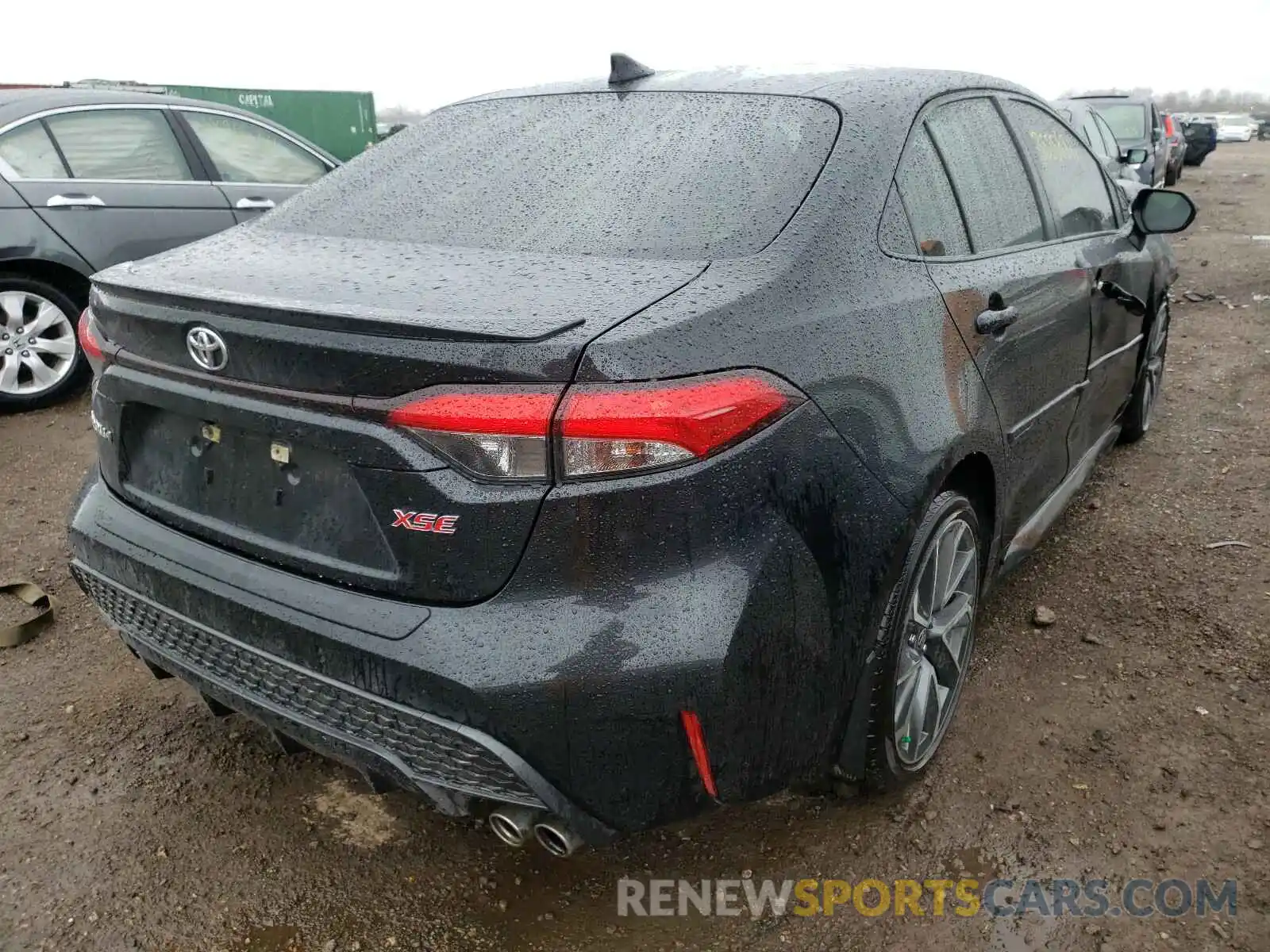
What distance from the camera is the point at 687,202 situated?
2.11 meters

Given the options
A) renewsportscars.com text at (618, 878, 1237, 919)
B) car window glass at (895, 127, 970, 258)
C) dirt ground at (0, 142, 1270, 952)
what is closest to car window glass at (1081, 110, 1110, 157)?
dirt ground at (0, 142, 1270, 952)

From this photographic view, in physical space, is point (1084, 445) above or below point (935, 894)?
above

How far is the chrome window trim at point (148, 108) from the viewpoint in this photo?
5281 millimetres

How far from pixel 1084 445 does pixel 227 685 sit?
2.81 m

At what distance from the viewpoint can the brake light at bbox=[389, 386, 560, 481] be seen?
161cm

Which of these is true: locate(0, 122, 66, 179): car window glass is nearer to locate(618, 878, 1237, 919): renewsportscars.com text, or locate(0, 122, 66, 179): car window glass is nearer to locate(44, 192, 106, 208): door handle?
locate(44, 192, 106, 208): door handle

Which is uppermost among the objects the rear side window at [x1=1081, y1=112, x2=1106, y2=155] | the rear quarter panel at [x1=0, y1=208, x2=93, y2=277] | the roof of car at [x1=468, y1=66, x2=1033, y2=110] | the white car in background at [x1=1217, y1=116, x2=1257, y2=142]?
the roof of car at [x1=468, y1=66, x2=1033, y2=110]

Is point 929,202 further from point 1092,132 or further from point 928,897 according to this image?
point 1092,132

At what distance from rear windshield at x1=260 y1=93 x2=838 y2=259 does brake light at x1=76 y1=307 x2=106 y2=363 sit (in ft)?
1.68

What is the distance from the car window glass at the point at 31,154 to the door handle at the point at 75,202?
124 mm

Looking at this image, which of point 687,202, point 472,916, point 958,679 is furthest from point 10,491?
point 958,679

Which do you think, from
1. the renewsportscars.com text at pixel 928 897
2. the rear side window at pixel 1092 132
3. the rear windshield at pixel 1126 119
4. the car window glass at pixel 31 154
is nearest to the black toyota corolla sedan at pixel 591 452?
the renewsportscars.com text at pixel 928 897

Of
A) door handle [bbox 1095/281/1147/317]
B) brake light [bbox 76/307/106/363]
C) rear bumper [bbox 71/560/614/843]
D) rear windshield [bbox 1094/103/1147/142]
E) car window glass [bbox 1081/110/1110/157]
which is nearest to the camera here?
rear bumper [bbox 71/560/614/843]

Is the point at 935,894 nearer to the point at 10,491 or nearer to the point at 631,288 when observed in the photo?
the point at 631,288
